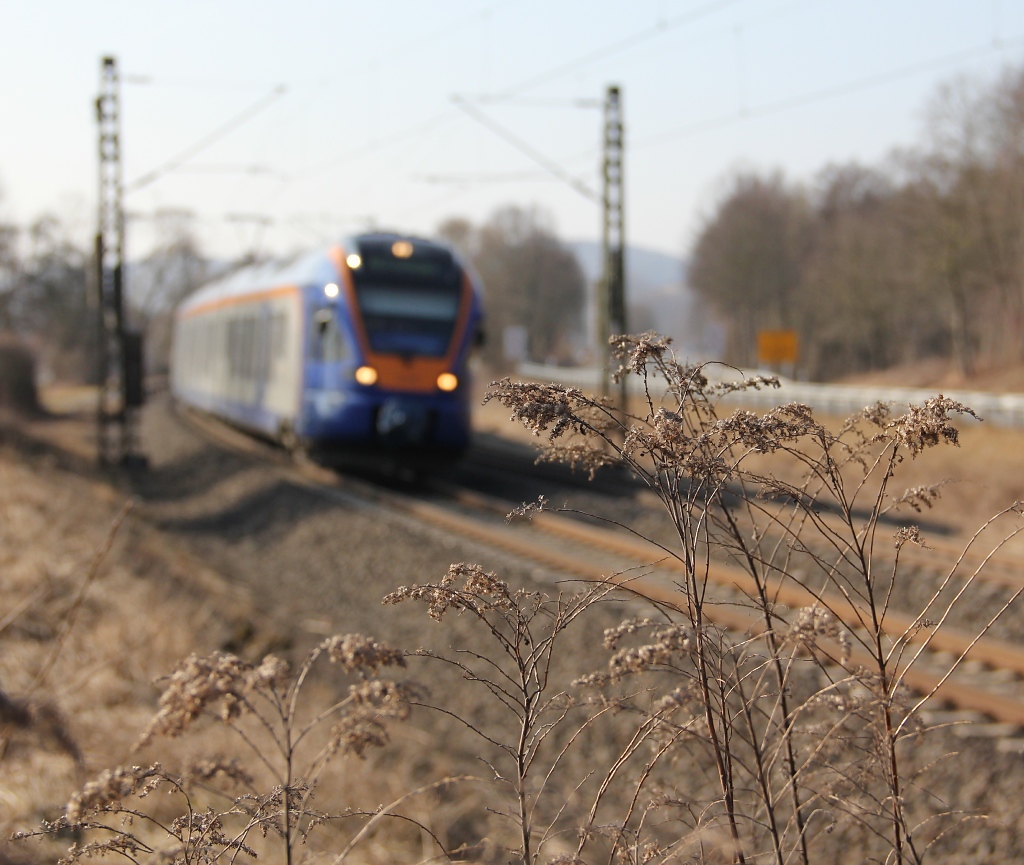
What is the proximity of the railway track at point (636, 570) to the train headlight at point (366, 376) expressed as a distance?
1500 mm

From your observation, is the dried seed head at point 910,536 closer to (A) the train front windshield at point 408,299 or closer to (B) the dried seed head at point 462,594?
(B) the dried seed head at point 462,594

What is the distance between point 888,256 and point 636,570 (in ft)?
134

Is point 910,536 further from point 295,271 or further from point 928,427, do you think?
point 295,271

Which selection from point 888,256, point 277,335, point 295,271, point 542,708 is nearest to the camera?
point 542,708

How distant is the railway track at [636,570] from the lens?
17.4ft

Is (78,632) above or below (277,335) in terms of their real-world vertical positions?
below

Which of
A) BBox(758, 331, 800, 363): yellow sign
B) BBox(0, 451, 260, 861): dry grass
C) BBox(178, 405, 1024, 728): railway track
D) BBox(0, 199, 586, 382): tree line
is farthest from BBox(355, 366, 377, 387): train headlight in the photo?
→ BBox(0, 199, 586, 382): tree line

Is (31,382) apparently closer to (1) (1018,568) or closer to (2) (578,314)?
(2) (578,314)

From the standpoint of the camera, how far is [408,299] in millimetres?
14359

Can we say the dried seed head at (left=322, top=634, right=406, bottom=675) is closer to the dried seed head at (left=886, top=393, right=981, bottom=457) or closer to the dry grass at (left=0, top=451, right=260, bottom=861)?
the dried seed head at (left=886, top=393, right=981, bottom=457)

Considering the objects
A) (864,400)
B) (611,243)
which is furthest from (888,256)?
(611,243)

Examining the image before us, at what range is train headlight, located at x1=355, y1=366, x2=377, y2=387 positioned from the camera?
1389cm

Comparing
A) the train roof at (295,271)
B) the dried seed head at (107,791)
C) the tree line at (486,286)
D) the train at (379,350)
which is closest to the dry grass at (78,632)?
the dried seed head at (107,791)

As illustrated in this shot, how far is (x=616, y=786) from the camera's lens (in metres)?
5.25
